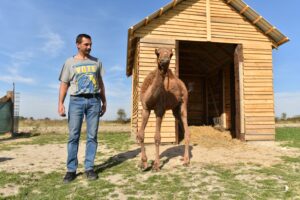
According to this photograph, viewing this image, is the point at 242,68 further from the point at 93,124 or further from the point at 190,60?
the point at 93,124

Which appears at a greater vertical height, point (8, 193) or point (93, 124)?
point (93, 124)

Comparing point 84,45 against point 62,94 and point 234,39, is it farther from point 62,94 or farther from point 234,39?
point 234,39

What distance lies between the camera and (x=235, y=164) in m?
6.84

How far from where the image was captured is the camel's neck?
5.70m

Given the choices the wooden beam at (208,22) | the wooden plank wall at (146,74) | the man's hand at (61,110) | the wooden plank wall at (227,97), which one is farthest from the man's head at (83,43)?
the wooden plank wall at (227,97)

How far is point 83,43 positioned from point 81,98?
42.3 inches

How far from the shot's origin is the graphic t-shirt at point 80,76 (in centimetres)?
549

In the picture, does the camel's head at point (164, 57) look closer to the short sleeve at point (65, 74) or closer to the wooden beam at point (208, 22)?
the short sleeve at point (65, 74)

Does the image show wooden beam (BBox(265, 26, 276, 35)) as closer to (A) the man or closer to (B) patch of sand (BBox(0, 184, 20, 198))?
(A) the man

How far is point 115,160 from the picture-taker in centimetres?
749

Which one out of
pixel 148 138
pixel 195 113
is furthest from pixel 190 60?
pixel 148 138

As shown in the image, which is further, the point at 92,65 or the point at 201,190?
the point at 92,65

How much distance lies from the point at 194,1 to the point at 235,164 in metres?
7.61

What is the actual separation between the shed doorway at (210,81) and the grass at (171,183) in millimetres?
7552
